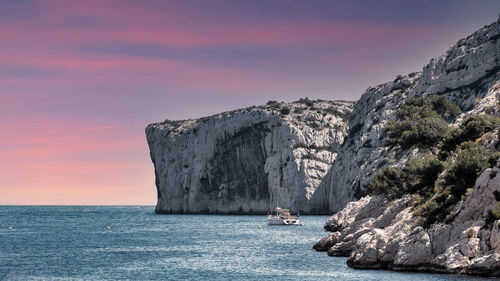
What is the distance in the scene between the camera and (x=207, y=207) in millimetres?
173500

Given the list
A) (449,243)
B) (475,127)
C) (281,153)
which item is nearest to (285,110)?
(281,153)

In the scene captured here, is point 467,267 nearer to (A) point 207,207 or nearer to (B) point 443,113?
(B) point 443,113

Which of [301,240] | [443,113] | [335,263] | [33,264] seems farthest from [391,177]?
[33,264]

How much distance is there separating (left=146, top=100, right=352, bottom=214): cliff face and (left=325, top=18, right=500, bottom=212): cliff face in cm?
883

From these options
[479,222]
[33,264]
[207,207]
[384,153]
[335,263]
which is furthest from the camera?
[207,207]

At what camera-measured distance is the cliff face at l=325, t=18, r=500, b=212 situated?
93625mm

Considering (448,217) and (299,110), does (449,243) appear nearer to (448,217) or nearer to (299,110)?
(448,217)

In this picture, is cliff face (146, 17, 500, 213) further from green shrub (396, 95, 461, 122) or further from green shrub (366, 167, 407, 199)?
green shrub (366, 167, 407, 199)

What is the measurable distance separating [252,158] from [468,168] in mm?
124843

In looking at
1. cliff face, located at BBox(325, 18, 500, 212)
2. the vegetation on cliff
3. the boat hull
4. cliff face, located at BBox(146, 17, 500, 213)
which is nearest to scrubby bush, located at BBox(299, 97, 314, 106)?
cliff face, located at BBox(146, 17, 500, 213)

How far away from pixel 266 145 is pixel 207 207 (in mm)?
28322

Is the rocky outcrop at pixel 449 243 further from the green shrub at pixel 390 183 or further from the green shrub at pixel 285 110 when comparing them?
the green shrub at pixel 285 110

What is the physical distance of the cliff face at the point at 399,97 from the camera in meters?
93.6

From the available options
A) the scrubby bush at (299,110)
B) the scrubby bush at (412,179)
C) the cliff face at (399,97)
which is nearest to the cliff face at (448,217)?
the cliff face at (399,97)
